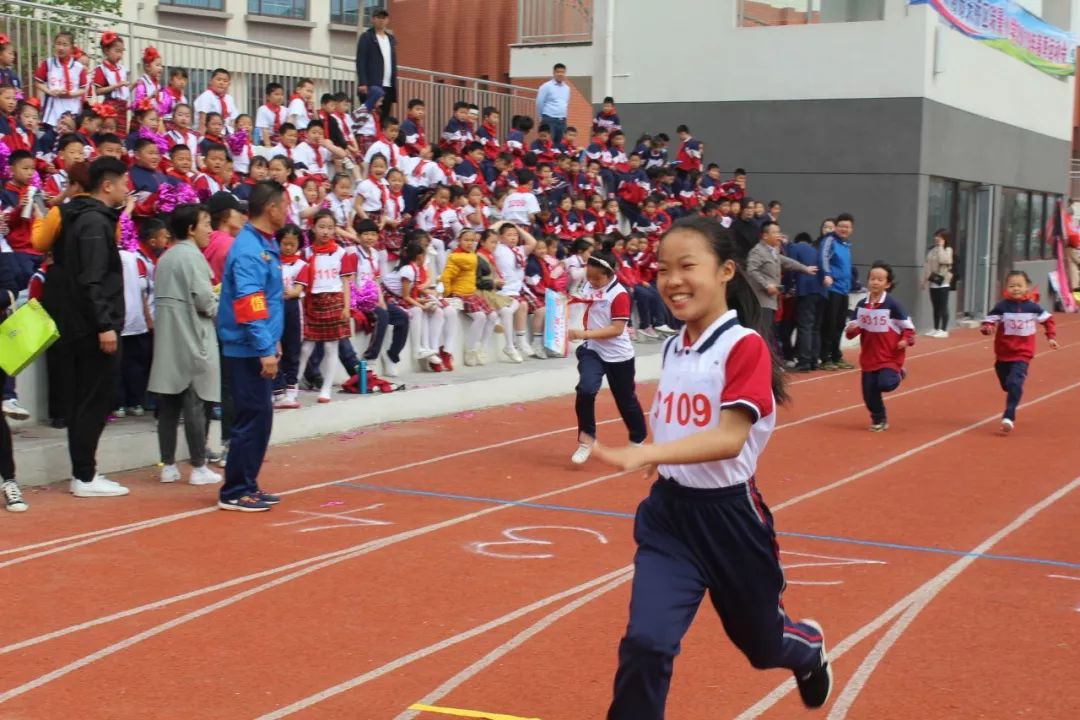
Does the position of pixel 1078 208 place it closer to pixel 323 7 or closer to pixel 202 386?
pixel 323 7

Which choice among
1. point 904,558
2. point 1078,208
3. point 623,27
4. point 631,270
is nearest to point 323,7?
point 623,27

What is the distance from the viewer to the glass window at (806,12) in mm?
26875

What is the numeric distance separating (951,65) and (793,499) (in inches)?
801

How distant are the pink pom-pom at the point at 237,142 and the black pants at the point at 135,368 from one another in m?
5.03

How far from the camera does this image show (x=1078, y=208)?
44.9 metres

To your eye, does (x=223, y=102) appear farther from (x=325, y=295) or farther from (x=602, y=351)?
(x=602, y=351)

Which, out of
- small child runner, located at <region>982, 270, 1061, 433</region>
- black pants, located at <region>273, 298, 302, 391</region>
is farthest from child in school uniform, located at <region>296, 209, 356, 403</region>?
small child runner, located at <region>982, 270, 1061, 433</region>

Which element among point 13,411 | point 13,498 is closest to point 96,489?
point 13,498

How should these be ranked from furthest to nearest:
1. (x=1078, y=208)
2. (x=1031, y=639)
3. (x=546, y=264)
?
1. (x=1078, y=208)
2. (x=546, y=264)
3. (x=1031, y=639)

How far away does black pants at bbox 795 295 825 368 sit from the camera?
19719 mm

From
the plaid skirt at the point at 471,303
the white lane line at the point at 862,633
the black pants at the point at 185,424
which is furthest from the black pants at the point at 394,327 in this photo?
the white lane line at the point at 862,633

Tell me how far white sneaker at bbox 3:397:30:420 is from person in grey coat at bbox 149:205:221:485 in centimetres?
116

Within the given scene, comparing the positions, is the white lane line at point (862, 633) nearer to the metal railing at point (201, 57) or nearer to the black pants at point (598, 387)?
the black pants at point (598, 387)

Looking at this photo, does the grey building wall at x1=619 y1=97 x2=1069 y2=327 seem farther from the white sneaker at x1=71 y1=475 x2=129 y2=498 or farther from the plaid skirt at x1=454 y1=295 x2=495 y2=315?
the white sneaker at x1=71 y1=475 x2=129 y2=498
